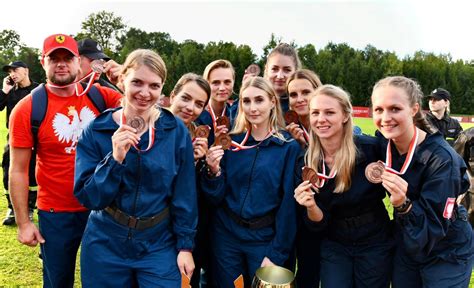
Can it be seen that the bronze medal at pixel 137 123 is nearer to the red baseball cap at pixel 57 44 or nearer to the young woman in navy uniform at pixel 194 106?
the young woman in navy uniform at pixel 194 106

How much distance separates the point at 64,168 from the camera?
11.4 feet

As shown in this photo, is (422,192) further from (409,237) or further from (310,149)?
(310,149)

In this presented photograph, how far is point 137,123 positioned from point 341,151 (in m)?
1.70

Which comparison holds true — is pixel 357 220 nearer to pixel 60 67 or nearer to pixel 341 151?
pixel 341 151

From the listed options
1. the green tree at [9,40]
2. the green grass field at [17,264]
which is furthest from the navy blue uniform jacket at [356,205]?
the green tree at [9,40]

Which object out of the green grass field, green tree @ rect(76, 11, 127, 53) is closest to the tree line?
green tree @ rect(76, 11, 127, 53)

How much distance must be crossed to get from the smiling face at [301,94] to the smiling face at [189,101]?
0.96 metres

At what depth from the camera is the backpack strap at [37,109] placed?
3309mm

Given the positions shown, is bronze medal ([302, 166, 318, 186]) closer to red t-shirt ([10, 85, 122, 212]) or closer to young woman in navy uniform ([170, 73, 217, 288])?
young woman in navy uniform ([170, 73, 217, 288])

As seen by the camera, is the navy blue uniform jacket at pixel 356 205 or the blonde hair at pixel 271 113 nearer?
the navy blue uniform jacket at pixel 356 205

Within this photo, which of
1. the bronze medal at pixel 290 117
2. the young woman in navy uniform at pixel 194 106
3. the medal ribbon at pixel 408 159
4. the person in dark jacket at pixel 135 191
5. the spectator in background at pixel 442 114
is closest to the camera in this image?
the person in dark jacket at pixel 135 191

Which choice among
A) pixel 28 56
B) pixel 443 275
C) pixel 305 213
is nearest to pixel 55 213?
pixel 305 213

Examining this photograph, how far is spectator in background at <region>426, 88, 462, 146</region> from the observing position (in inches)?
359

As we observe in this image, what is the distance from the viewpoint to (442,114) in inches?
370
